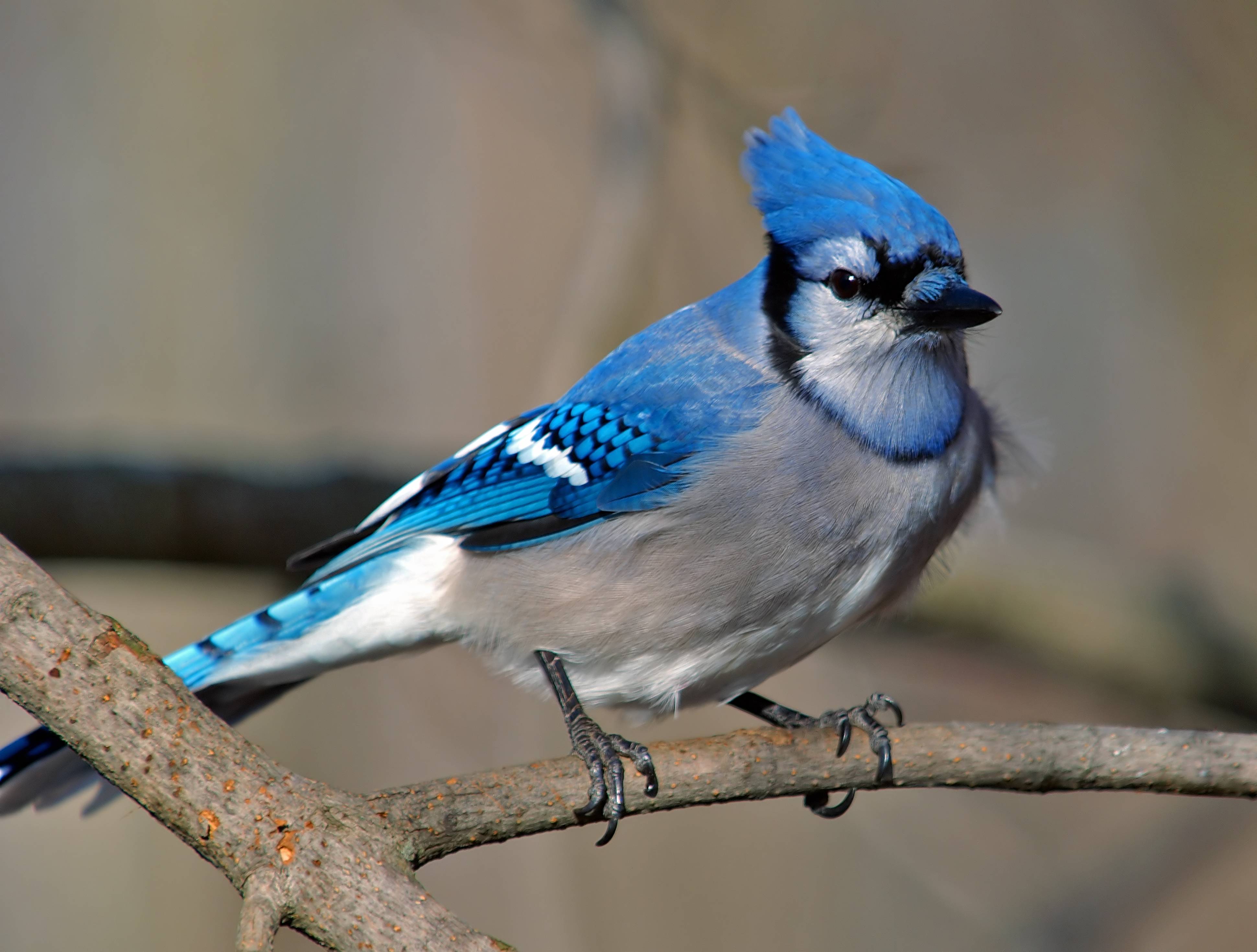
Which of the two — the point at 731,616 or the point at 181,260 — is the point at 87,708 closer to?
the point at 731,616

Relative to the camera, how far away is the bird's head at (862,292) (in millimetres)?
2045

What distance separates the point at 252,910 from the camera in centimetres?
146

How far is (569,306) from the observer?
358 centimetres

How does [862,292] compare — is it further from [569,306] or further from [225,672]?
[569,306]

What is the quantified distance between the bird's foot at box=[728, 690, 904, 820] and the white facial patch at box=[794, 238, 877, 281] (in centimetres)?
80

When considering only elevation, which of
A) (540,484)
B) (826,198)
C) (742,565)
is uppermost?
(826,198)

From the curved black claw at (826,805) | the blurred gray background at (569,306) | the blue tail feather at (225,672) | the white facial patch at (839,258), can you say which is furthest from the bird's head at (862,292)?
the blurred gray background at (569,306)

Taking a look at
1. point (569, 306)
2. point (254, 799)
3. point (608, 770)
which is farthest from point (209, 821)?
point (569, 306)

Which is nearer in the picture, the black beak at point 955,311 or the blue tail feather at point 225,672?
the black beak at point 955,311

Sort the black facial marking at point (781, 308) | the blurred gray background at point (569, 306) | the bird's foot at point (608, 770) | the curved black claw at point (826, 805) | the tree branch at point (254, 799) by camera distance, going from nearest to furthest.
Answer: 1. the tree branch at point (254, 799)
2. the bird's foot at point (608, 770)
3. the black facial marking at point (781, 308)
4. the curved black claw at point (826, 805)
5. the blurred gray background at point (569, 306)

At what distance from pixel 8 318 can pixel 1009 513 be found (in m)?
4.40

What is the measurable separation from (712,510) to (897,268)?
55 cm

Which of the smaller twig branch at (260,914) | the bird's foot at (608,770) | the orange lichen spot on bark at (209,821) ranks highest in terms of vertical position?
the orange lichen spot on bark at (209,821)

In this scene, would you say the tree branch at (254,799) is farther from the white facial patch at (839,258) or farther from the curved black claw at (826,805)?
the white facial patch at (839,258)
